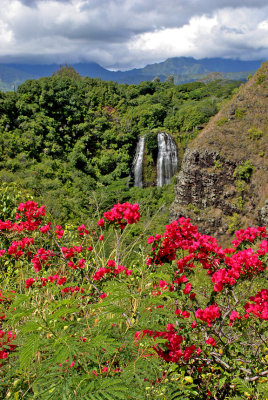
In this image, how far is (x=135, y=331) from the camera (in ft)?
4.24

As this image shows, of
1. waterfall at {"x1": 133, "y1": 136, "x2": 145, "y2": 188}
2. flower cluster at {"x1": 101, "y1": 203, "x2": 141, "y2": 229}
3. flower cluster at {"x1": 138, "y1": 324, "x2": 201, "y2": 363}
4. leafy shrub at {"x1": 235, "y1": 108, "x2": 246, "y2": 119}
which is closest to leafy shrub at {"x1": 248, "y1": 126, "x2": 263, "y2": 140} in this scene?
leafy shrub at {"x1": 235, "y1": 108, "x2": 246, "y2": 119}

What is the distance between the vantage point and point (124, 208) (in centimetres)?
219

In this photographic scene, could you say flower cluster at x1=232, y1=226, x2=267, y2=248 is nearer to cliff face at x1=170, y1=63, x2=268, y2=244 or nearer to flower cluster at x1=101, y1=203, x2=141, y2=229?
flower cluster at x1=101, y1=203, x2=141, y2=229

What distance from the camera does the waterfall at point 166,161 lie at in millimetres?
23656

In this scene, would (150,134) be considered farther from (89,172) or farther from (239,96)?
(239,96)


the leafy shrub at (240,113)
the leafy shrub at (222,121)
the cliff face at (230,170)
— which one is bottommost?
the cliff face at (230,170)

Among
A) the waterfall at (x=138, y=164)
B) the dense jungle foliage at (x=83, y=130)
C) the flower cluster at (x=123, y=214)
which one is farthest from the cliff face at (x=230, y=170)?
the flower cluster at (x=123, y=214)

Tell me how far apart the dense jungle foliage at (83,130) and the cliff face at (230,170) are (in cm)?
326

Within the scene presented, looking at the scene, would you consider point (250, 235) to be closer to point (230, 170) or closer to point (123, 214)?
point (123, 214)

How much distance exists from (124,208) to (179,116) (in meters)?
27.2

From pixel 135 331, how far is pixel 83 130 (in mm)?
27543

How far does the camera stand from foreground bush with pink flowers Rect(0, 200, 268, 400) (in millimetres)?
962

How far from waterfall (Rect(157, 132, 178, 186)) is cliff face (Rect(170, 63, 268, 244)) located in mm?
5241

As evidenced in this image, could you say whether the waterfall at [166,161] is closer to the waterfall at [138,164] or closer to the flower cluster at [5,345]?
the waterfall at [138,164]
